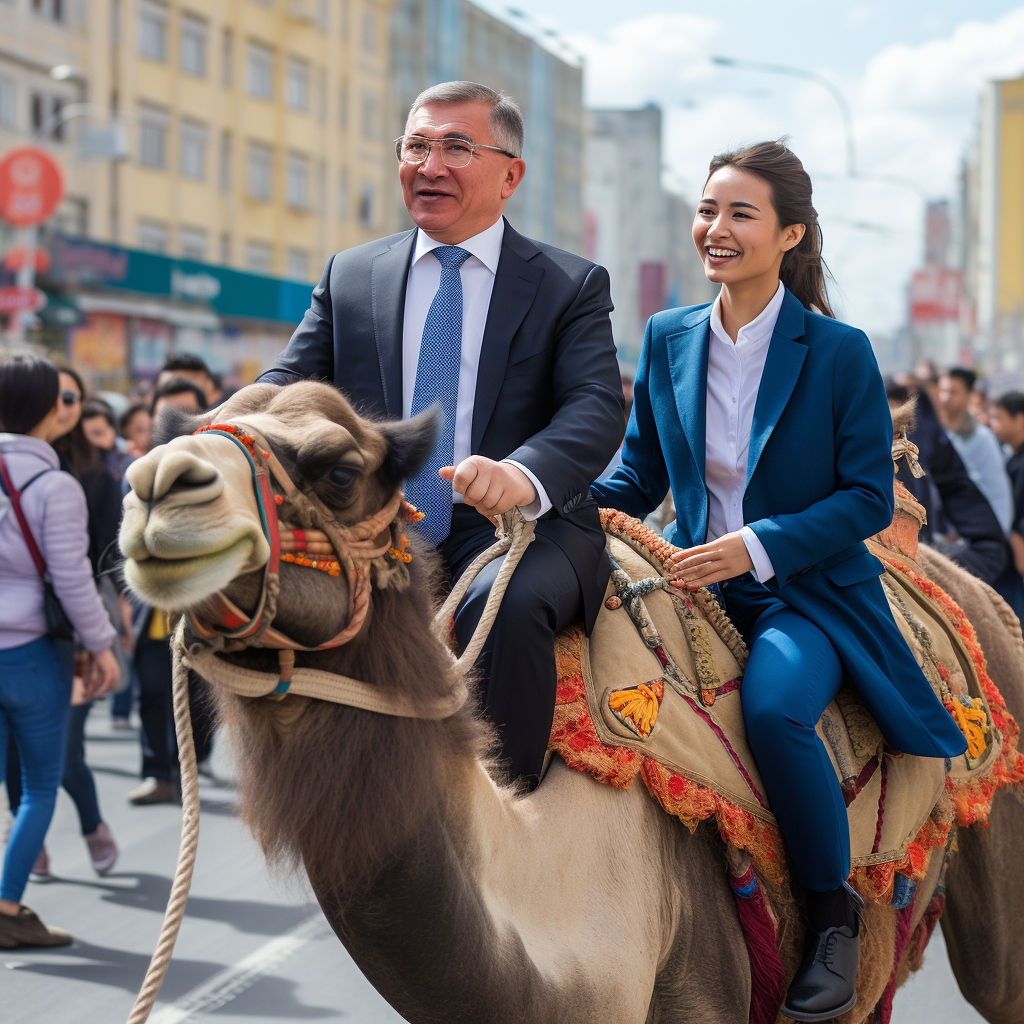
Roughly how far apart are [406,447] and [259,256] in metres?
38.6

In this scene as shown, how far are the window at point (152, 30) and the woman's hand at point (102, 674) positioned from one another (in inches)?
1221

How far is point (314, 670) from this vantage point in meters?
2.14

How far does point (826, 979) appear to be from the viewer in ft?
9.92

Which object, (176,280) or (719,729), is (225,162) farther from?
(719,729)

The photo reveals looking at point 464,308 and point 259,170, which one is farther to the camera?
point 259,170

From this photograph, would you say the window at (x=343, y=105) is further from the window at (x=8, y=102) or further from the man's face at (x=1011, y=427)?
the man's face at (x=1011, y=427)

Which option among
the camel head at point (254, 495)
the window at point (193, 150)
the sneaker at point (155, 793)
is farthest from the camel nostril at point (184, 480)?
the window at point (193, 150)

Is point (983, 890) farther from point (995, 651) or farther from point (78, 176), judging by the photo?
point (78, 176)

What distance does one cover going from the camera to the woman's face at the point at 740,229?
3455 millimetres

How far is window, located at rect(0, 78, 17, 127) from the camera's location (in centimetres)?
2878

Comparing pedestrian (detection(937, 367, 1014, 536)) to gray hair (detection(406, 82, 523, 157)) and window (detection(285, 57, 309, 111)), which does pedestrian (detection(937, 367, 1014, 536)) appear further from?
window (detection(285, 57, 309, 111))

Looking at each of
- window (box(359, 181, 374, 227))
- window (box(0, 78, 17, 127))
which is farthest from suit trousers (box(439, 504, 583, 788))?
window (box(359, 181, 374, 227))

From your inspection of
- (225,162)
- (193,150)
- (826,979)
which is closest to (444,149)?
(826,979)

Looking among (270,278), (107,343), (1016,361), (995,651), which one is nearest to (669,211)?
(1016,361)
